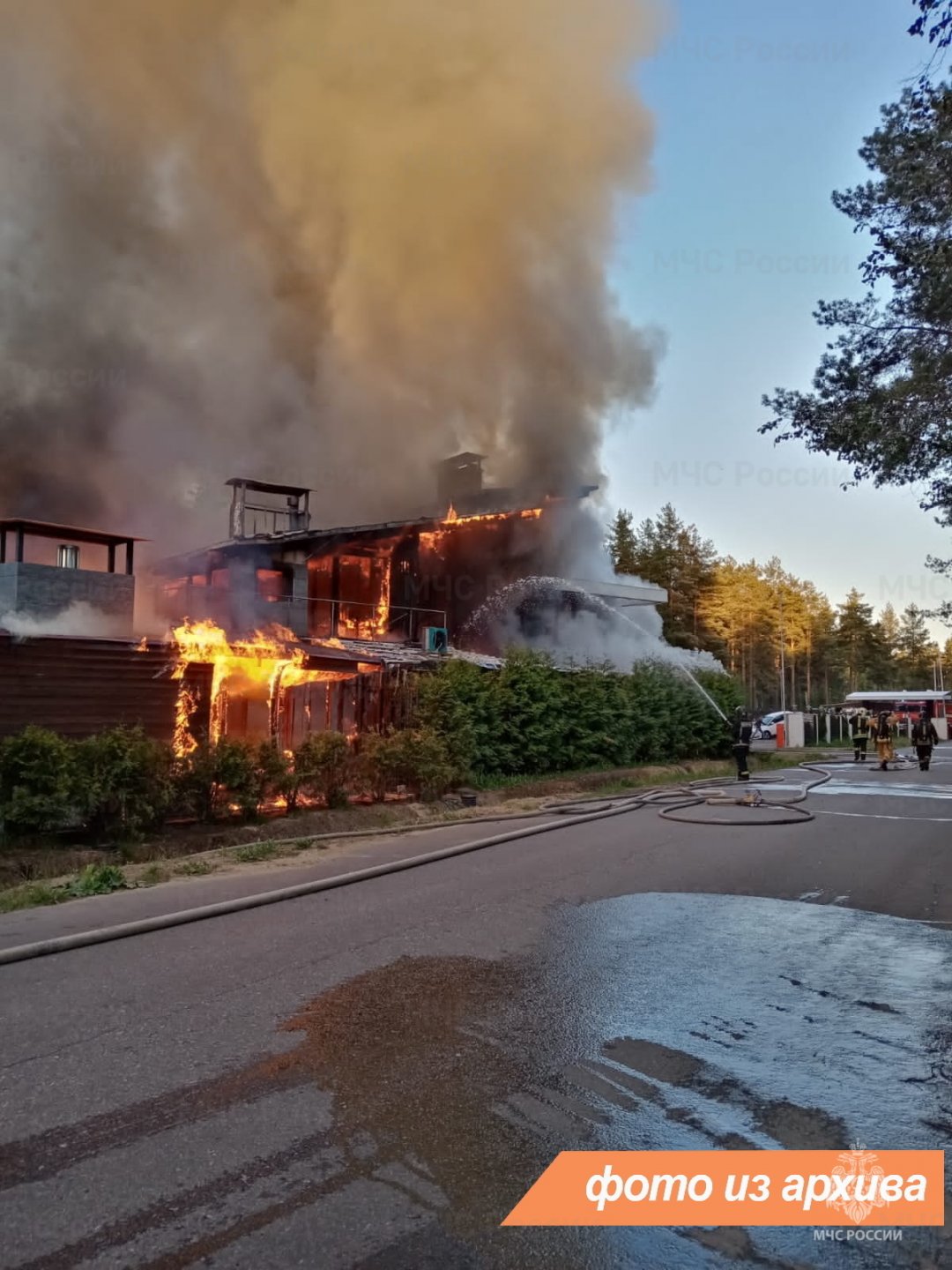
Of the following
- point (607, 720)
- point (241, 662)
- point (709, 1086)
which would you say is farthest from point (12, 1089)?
point (607, 720)

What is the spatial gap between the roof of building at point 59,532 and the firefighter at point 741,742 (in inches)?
482

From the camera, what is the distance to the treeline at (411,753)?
9195mm

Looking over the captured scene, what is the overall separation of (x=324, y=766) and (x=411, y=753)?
1757 millimetres

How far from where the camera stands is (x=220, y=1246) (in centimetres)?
240

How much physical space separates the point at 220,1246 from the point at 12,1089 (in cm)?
154

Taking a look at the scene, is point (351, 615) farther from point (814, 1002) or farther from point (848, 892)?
point (814, 1002)

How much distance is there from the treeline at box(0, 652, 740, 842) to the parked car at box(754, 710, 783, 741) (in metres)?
18.3

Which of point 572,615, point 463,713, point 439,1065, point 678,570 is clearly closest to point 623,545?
point 678,570

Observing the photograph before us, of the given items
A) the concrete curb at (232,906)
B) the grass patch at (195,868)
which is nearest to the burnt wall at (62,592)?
the grass patch at (195,868)

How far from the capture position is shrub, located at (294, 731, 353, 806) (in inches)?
472

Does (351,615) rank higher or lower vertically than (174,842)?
higher

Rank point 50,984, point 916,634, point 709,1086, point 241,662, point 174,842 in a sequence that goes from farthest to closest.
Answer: point 916,634, point 241,662, point 174,842, point 50,984, point 709,1086

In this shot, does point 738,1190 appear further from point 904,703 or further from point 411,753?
point 904,703

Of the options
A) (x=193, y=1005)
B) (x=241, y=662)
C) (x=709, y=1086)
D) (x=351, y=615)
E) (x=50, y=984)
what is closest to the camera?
(x=709, y=1086)
